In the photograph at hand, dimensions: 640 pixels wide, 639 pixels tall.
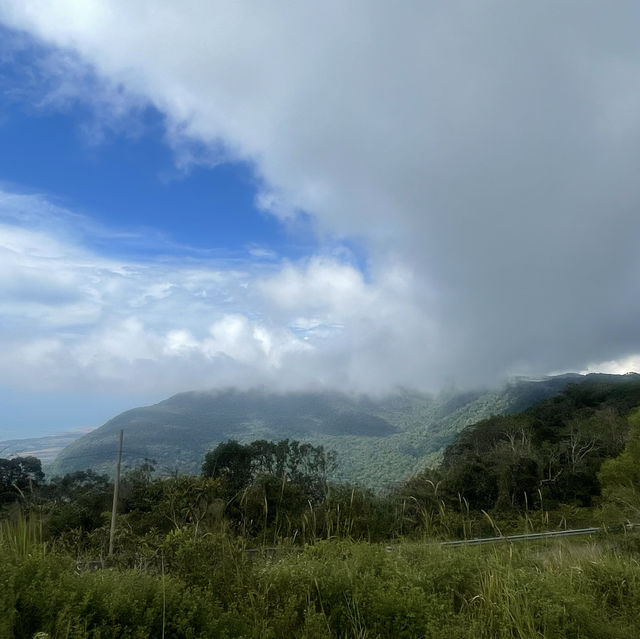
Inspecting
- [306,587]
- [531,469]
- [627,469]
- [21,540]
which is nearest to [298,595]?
[306,587]

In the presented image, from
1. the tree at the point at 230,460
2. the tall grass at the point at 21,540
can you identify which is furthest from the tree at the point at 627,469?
the tall grass at the point at 21,540

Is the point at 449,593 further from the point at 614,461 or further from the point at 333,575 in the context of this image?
the point at 614,461

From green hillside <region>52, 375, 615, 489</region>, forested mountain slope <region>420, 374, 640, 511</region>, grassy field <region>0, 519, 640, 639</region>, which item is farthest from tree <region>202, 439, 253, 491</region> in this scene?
green hillside <region>52, 375, 615, 489</region>

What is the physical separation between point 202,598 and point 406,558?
7.13ft

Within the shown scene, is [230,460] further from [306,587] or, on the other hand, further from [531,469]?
[306,587]

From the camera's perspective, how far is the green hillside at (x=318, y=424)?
63812 mm

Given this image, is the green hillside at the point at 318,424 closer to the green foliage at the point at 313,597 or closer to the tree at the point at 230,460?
the tree at the point at 230,460

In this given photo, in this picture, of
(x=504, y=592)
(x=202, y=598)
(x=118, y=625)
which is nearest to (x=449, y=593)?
(x=504, y=592)

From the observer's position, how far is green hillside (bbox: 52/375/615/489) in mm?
63812

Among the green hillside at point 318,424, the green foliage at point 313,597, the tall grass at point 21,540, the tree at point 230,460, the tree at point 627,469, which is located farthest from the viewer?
the green hillside at point 318,424

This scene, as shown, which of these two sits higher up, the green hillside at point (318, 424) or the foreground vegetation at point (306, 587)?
the green hillside at point (318, 424)

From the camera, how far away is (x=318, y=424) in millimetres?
116562

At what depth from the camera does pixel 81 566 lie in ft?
13.9

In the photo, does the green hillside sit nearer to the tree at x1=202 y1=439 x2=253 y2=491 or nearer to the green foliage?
the tree at x1=202 y1=439 x2=253 y2=491
